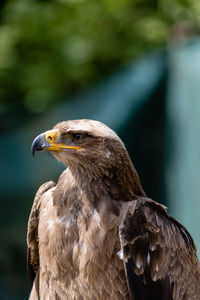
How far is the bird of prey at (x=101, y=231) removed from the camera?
14.2 ft

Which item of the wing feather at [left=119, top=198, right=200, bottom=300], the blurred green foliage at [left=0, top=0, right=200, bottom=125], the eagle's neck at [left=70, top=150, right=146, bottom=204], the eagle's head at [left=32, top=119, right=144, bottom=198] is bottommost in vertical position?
the wing feather at [left=119, top=198, right=200, bottom=300]

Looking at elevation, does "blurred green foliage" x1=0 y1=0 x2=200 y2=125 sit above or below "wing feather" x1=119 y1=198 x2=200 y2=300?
above

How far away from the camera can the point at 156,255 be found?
4402mm

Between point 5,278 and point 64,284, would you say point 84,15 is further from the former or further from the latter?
point 64,284

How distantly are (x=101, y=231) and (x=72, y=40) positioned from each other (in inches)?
156

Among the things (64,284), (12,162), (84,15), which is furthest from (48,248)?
(84,15)

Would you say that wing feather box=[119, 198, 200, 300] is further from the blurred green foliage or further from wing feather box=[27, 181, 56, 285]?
the blurred green foliage

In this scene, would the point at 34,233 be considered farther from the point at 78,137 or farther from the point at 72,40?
the point at 72,40

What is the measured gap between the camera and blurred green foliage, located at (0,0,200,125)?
306 inches

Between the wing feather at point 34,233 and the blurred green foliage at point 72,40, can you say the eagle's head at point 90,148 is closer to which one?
the wing feather at point 34,233

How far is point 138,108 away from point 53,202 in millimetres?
2455

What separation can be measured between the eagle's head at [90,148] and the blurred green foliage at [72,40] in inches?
130

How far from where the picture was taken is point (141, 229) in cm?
432

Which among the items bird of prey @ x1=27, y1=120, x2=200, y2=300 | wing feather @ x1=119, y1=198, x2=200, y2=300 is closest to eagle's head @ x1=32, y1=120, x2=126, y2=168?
bird of prey @ x1=27, y1=120, x2=200, y2=300
